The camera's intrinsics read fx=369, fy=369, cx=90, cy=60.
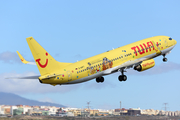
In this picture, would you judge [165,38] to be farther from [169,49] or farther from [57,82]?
[57,82]

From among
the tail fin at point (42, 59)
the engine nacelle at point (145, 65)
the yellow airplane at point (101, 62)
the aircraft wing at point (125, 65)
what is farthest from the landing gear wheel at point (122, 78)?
the tail fin at point (42, 59)

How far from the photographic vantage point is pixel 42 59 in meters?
61.8

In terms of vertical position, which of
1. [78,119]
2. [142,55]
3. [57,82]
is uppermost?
[142,55]

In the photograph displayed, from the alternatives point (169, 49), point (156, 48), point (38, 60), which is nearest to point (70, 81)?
point (38, 60)

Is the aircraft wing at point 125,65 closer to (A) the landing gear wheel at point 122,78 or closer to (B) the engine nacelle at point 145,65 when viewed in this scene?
(B) the engine nacelle at point 145,65

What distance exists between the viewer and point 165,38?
83.2 m

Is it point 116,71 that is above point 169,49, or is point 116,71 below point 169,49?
below

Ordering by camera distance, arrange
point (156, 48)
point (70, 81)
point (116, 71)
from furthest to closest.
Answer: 1. point (156, 48)
2. point (116, 71)
3. point (70, 81)

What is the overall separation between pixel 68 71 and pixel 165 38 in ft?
94.6

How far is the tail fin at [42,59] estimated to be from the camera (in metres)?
60.7

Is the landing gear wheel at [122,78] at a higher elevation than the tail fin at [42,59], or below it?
below

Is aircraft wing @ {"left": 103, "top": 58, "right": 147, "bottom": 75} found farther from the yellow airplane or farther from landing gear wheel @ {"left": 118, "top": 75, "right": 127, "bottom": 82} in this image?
landing gear wheel @ {"left": 118, "top": 75, "right": 127, "bottom": 82}

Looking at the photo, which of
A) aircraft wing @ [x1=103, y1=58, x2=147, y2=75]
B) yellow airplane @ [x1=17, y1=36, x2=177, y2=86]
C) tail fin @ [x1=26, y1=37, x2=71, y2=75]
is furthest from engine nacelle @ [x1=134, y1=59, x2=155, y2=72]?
tail fin @ [x1=26, y1=37, x2=71, y2=75]

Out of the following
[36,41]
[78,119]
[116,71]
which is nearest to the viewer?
[36,41]
